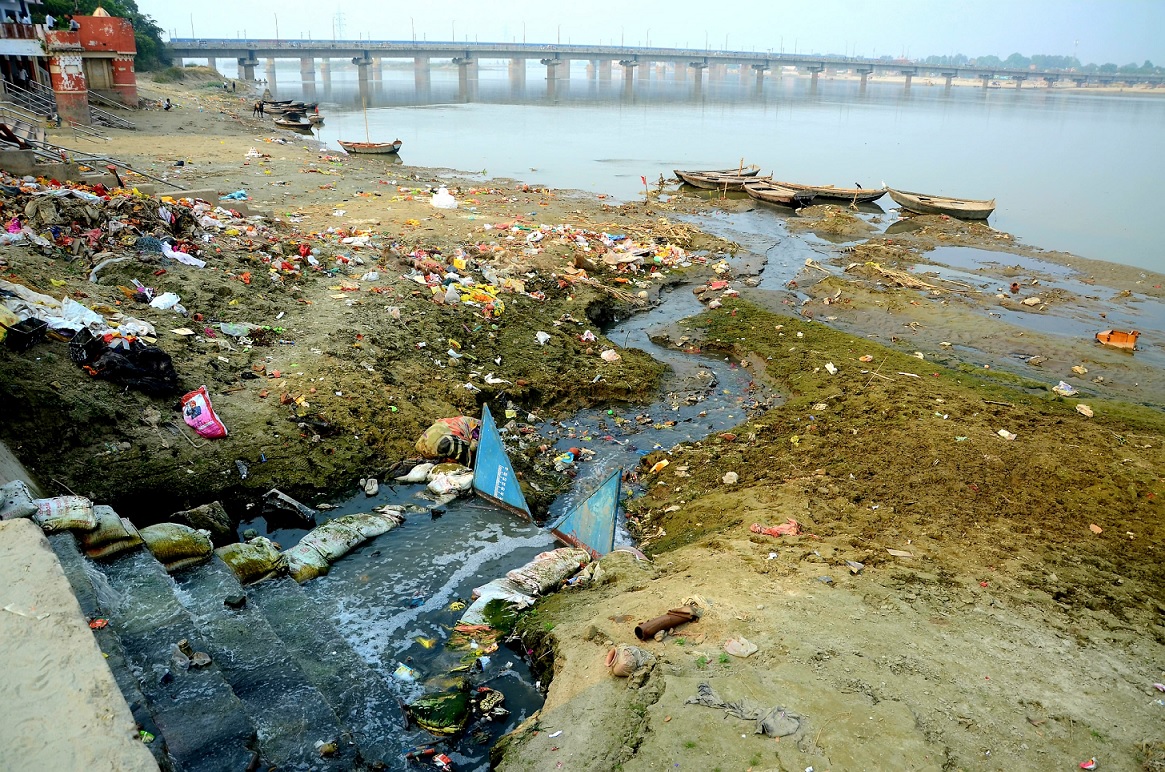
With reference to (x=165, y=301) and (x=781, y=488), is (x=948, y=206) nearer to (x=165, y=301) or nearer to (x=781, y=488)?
(x=781, y=488)

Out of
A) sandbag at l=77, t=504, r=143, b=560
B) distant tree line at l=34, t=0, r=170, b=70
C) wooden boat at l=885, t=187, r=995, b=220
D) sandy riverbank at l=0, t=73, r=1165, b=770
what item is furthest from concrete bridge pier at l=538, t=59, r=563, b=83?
sandbag at l=77, t=504, r=143, b=560

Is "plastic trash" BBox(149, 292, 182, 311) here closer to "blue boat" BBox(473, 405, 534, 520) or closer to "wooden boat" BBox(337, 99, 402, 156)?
"blue boat" BBox(473, 405, 534, 520)

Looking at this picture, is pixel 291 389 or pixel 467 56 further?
pixel 467 56

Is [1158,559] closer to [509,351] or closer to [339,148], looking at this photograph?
[509,351]

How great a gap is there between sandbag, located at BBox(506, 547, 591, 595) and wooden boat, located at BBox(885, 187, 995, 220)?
19841 millimetres

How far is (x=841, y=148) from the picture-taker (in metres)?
38.7

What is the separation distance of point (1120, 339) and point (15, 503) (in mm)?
13467

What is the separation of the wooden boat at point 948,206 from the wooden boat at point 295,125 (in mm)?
28011

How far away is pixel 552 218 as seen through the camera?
16.9 m

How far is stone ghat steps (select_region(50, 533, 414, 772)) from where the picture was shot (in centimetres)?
328

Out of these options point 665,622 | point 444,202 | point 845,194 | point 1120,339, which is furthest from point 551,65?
point 665,622

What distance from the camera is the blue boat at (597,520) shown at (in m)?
5.67

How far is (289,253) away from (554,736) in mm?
8286

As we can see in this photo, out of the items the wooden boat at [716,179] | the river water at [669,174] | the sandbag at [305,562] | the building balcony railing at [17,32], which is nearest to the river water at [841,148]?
the river water at [669,174]
